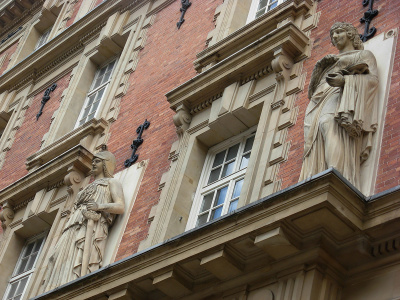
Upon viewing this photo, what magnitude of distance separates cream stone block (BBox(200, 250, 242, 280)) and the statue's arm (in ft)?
11.2

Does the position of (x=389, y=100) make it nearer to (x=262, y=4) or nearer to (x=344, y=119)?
(x=344, y=119)

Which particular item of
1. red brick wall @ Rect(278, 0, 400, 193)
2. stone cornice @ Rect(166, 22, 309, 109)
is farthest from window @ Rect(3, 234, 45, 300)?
red brick wall @ Rect(278, 0, 400, 193)

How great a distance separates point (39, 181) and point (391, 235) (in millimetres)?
7961

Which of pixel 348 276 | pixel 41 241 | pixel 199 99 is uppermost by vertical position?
pixel 199 99

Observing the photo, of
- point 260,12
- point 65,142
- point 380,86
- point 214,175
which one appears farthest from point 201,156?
point 65,142

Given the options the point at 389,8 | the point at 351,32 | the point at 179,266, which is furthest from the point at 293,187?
the point at 389,8

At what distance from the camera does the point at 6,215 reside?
50.6 ft

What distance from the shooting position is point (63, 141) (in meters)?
15.5

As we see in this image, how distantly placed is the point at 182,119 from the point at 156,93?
1794 mm

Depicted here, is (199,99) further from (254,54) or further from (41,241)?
(41,241)

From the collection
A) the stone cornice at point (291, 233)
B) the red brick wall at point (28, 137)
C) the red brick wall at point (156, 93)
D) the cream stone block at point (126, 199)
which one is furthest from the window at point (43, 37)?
the stone cornice at point (291, 233)

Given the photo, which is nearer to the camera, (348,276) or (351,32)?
(348,276)

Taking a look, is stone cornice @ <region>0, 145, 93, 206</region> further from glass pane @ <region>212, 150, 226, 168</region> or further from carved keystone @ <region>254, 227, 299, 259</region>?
carved keystone @ <region>254, 227, 299, 259</region>

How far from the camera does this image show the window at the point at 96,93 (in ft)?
54.5
